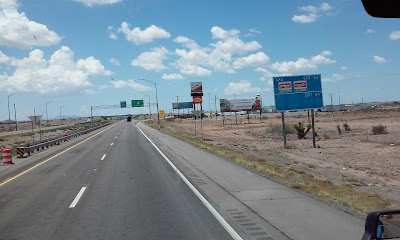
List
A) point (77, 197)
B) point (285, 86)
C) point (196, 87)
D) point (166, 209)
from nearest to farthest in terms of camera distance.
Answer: point (166, 209) → point (77, 197) → point (285, 86) → point (196, 87)

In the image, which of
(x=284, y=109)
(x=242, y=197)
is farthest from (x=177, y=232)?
(x=284, y=109)

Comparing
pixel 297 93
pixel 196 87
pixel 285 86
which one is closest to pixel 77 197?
pixel 285 86

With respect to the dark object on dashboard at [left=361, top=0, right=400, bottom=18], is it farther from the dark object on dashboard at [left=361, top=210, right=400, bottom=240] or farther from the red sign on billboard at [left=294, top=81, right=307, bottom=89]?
the red sign on billboard at [left=294, top=81, right=307, bottom=89]

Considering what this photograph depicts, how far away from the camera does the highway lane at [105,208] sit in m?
8.79

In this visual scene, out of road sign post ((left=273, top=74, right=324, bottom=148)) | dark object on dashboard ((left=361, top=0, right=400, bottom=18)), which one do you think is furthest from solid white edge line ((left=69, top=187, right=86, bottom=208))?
road sign post ((left=273, top=74, right=324, bottom=148))

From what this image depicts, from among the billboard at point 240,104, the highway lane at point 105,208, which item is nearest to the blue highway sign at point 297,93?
the highway lane at point 105,208

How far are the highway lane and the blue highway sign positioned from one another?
17.8 metres

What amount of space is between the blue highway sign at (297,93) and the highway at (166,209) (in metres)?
17.4

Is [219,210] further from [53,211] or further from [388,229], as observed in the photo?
[388,229]

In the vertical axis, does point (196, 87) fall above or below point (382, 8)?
above

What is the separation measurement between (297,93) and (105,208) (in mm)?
25847

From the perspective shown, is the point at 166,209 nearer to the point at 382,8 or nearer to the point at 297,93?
the point at 382,8

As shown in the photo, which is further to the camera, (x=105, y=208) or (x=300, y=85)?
(x=300, y=85)

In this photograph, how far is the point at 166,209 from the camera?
1097 centimetres
